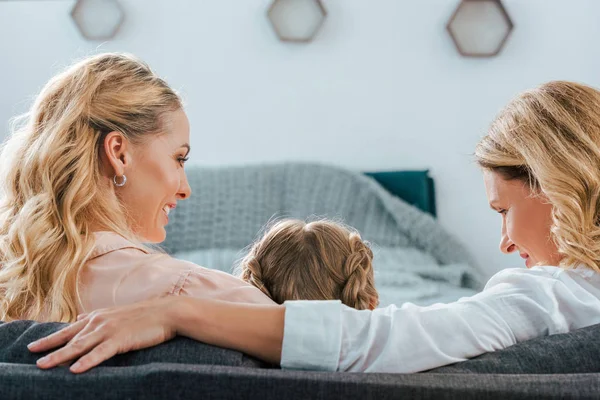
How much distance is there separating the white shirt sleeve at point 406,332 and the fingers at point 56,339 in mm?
228

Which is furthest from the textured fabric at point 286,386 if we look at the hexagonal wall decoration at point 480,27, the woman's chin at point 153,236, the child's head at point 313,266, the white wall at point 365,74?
the hexagonal wall decoration at point 480,27

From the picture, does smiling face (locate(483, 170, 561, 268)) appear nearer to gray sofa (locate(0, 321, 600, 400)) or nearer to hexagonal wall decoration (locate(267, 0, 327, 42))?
gray sofa (locate(0, 321, 600, 400))

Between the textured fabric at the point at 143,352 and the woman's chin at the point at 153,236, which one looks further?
the woman's chin at the point at 153,236

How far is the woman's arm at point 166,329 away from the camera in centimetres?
87

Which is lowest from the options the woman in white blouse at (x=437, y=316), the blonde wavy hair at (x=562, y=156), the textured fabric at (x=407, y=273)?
the textured fabric at (x=407, y=273)

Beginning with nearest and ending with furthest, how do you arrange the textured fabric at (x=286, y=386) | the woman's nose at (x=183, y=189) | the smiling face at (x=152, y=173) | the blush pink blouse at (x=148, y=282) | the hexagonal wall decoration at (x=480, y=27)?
the textured fabric at (x=286, y=386)
the blush pink blouse at (x=148, y=282)
the smiling face at (x=152, y=173)
the woman's nose at (x=183, y=189)
the hexagonal wall decoration at (x=480, y=27)

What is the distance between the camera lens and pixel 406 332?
95 cm

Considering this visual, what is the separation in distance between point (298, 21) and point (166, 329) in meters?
3.22

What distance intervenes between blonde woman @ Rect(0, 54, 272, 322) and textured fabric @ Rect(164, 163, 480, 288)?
206 cm

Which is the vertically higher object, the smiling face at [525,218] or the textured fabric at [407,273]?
the smiling face at [525,218]

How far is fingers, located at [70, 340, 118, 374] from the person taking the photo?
0.83 meters

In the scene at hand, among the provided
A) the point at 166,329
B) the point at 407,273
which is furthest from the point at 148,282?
A: the point at 407,273

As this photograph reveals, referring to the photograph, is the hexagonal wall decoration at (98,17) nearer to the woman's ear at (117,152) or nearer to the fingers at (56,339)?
the woman's ear at (117,152)

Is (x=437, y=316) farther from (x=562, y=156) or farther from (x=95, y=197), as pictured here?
(x=95, y=197)
